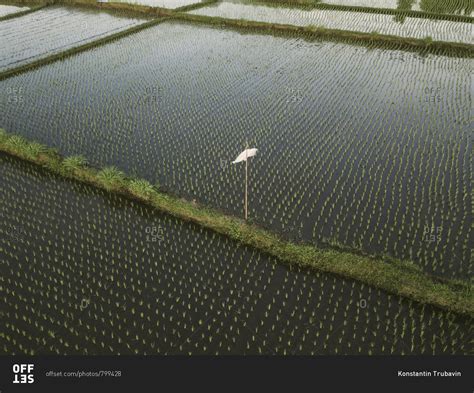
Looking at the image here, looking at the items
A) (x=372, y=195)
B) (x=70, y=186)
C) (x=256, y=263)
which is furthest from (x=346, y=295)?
(x=70, y=186)

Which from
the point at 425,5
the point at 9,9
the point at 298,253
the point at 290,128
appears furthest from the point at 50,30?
the point at 425,5

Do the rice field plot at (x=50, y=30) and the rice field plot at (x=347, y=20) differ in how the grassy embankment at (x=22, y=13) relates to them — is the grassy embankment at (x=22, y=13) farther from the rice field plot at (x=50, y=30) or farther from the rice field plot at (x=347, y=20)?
the rice field plot at (x=347, y=20)

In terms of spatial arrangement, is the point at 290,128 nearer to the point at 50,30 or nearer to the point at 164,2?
the point at 50,30

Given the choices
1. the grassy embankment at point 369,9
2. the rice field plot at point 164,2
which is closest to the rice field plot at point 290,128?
the grassy embankment at point 369,9

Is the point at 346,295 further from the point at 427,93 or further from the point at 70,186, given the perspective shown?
the point at 427,93

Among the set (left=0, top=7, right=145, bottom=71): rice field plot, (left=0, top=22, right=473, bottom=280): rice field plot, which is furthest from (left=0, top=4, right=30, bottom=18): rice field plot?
(left=0, top=22, right=473, bottom=280): rice field plot
